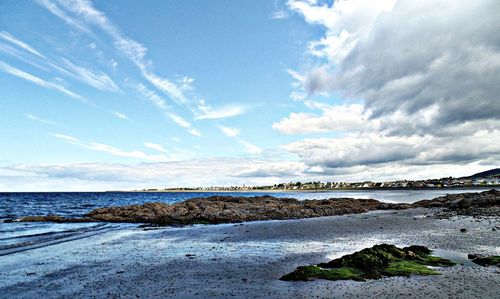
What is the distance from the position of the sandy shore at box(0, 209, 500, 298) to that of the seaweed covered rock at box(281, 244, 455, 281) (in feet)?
2.21

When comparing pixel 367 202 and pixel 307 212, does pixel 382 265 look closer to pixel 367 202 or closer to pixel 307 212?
pixel 307 212

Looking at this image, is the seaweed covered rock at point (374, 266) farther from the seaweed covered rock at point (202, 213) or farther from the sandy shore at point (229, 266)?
the seaweed covered rock at point (202, 213)

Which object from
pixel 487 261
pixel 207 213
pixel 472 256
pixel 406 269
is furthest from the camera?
pixel 207 213

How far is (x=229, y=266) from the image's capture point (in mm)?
16688

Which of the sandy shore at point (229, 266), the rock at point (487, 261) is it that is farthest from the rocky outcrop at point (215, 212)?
the rock at point (487, 261)

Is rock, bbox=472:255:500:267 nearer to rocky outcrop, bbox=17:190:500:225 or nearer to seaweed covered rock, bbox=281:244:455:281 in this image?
seaweed covered rock, bbox=281:244:455:281

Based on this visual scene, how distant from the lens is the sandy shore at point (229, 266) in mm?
12352

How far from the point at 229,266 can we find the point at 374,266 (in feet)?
23.4

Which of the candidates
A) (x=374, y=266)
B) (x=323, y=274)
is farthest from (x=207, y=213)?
(x=323, y=274)

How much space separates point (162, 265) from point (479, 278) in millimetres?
14859

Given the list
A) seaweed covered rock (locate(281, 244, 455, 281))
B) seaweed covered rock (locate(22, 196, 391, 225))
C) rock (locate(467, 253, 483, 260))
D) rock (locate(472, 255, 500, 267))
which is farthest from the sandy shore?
seaweed covered rock (locate(22, 196, 391, 225))

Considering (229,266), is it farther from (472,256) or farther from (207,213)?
(207,213)

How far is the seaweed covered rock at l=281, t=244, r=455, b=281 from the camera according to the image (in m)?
13.9

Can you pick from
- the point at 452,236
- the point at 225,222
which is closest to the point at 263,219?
the point at 225,222
